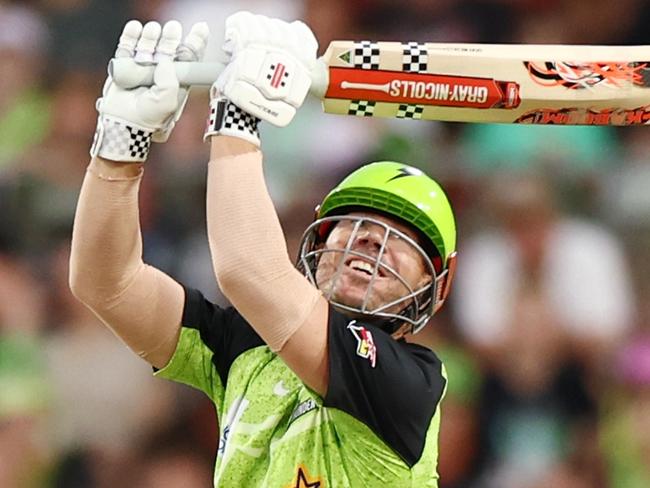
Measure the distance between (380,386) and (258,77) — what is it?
62 cm

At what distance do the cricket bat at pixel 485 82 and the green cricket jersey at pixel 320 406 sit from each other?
1.52 ft

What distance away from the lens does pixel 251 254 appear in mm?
2312

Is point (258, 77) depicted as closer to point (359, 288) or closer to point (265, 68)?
point (265, 68)

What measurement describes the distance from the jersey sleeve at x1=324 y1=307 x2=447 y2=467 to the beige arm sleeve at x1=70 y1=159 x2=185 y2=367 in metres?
0.44

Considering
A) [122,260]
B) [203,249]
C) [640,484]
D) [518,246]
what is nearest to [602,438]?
[640,484]

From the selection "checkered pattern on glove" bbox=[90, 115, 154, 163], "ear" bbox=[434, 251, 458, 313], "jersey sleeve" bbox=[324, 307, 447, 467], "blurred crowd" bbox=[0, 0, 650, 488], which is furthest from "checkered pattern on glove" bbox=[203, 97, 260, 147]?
"blurred crowd" bbox=[0, 0, 650, 488]

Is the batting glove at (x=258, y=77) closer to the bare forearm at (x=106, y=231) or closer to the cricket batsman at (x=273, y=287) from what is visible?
the cricket batsman at (x=273, y=287)

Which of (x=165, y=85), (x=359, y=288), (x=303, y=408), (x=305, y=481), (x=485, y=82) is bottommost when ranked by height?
(x=305, y=481)

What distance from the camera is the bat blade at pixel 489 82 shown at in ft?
8.39

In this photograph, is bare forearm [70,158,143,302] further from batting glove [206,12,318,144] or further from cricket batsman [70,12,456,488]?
batting glove [206,12,318,144]

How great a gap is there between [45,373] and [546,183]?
200cm

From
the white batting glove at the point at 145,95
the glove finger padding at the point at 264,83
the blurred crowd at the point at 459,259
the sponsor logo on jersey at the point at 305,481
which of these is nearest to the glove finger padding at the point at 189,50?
the white batting glove at the point at 145,95

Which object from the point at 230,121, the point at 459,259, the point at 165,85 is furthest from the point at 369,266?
the point at 459,259

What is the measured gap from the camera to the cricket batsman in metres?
2.34
